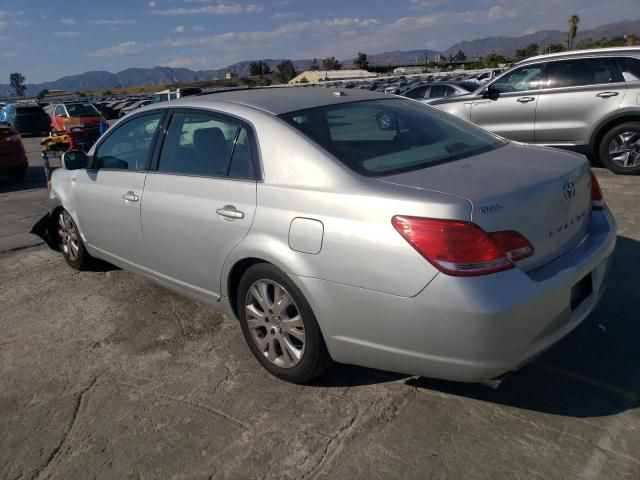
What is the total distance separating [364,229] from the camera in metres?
2.55

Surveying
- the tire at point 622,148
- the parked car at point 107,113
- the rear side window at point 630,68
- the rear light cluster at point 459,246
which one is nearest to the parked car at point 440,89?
the rear side window at point 630,68

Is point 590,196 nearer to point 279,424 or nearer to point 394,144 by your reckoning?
point 394,144

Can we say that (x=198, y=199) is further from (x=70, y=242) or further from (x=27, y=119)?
(x=27, y=119)

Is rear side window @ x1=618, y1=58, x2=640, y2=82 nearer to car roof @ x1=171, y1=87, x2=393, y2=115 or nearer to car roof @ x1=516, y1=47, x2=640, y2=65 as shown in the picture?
car roof @ x1=516, y1=47, x2=640, y2=65

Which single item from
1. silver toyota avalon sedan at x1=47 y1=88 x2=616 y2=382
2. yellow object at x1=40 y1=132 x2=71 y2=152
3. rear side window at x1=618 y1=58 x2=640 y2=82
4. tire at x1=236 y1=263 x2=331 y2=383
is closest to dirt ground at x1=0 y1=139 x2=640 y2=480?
tire at x1=236 y1=263 x2=331 y2=383

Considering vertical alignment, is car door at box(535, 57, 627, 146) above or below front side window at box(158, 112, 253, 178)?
below

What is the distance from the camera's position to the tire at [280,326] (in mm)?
2891

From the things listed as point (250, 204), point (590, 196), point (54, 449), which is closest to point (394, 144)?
point (250, 204)

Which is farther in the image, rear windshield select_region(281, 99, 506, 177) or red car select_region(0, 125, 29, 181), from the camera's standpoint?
red car select_region(0, 125, 29, 181)

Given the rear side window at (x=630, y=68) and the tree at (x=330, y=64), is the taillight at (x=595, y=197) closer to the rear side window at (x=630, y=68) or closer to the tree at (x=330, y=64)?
the rear side window at (x=630, y=68)

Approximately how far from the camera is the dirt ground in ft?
8.14

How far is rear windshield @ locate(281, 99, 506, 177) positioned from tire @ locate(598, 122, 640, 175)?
501 cm

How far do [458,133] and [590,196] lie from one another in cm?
88

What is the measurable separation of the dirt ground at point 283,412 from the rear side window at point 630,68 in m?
4.76
